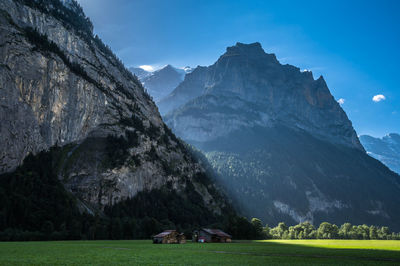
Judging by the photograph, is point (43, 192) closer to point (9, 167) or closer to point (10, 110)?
point (9, 167)

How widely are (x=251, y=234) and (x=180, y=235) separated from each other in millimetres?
49739

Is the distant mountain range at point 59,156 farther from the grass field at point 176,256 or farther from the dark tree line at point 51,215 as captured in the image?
the grass field at point 176,256

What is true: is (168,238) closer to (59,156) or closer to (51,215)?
(51,215)

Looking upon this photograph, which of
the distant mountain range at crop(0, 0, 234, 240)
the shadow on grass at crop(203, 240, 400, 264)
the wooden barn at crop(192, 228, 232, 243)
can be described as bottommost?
the wooden barn at crop(192, 228, 232, 243)

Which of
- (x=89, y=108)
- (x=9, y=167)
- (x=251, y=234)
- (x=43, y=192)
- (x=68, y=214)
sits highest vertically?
(x=89, y=108)

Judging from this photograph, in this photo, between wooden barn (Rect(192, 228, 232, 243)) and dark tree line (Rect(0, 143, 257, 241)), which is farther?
dark tree line (Rect(0, 143, 257, 241))

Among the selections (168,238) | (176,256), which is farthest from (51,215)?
(176,256)

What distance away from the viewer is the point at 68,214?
125812 millimetres

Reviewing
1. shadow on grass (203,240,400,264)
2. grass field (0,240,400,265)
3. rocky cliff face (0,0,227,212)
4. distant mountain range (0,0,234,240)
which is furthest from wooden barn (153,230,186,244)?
rocky cliff face (0,0,227,212)

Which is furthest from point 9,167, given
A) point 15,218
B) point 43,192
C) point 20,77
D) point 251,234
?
point 251,234

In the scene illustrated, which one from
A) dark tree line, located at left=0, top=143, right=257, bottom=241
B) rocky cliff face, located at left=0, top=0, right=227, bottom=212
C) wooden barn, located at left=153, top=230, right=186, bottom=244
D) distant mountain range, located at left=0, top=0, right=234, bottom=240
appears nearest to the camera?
wooden barn, located at left=153, top=230, right=186, bottom=244

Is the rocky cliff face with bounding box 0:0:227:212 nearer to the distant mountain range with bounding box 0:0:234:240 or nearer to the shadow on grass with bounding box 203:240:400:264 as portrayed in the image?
the distant mountain range with bounding box 0:0:234:240

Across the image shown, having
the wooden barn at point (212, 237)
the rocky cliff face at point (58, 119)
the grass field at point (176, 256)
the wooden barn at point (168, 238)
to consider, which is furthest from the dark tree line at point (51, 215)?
the grass field at point (176, 256)

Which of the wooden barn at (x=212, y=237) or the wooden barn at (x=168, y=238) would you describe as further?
the wooden barn at (x=212, y=237)
